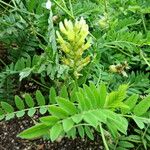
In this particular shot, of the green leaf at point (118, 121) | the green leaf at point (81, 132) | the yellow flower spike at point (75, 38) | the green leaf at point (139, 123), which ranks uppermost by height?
the yellow flower spike at point (75, 38)

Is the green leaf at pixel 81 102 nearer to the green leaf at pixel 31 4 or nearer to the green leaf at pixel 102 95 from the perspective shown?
the green leaf at pixel 102 95

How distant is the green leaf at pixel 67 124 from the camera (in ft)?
3.00

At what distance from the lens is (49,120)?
3.07ft

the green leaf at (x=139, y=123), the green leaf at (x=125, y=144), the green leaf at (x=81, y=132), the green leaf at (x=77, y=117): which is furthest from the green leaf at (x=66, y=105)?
the green leaf at (x=125, y=144)

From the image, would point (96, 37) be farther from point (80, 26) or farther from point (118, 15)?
point (80, 26)

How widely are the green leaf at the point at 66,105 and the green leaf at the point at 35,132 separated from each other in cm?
5

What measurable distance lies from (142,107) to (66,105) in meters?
0.22

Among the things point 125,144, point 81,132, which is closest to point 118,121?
point 81,132

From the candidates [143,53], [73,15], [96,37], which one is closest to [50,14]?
[73,15]

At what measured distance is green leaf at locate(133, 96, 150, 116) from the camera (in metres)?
1.09

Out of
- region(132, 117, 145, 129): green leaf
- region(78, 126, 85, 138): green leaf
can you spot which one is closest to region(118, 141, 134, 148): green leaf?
region(78, 126, 85, 138): green leaf

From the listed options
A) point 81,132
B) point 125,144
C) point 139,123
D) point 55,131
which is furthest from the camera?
point 125,144

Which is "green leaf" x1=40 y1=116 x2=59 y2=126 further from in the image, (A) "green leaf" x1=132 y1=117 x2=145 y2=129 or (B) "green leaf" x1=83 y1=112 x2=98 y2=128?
(A) "green leaf" x1=132 y1=117 x2=145 y2=129

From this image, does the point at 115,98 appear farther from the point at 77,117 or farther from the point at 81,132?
the point at 81,132
